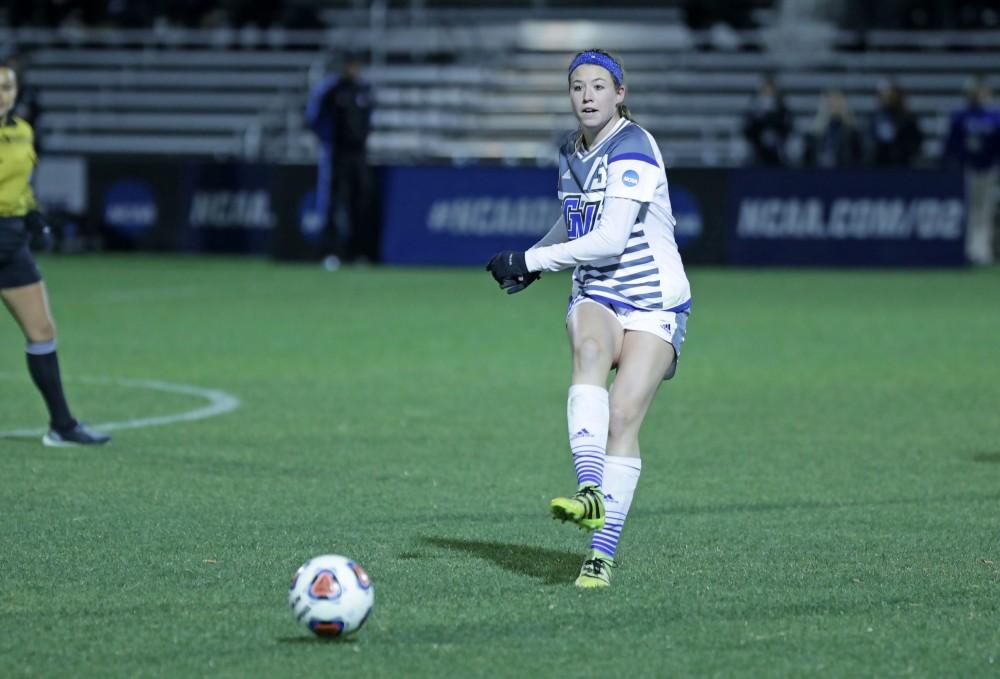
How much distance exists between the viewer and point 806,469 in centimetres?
884

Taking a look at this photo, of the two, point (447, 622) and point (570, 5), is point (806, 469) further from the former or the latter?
point (570, 5)

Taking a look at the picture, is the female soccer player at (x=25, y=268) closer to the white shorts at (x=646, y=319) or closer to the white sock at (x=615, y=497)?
the white shorts at (x=646, y=319)

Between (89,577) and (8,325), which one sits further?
(8,325)

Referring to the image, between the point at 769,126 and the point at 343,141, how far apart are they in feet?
22.5

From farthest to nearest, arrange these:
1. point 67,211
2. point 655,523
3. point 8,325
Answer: point 67,211, point 8,325, point 655,523

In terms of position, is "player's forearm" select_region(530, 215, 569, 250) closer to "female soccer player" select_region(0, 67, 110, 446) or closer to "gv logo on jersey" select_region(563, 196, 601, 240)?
"gv logo on jersey" select_region(563, 196, 601, 240)

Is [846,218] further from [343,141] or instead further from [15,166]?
[15,166]

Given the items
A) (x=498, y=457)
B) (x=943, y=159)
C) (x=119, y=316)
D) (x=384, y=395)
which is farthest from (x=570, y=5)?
(x=498, y=457)

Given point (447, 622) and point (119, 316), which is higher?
point (447, 622)

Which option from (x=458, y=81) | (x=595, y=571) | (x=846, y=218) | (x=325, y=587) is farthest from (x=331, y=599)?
(x=458, y=81)

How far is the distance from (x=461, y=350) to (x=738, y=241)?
32.6ft

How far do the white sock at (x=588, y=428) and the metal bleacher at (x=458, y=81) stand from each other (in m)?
23.3

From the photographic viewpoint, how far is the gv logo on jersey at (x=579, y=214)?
20.5 feet

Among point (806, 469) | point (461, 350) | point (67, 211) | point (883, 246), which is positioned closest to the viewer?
point (806, 469)
